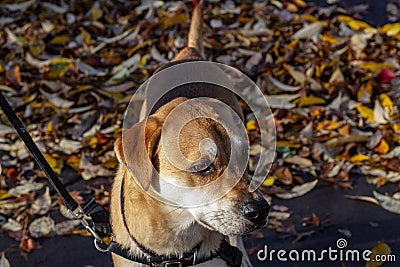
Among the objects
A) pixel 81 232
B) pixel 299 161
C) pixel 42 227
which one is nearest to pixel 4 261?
pixel 42 227

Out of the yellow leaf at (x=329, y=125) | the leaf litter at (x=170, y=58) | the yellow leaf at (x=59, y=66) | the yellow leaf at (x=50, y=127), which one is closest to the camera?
the leaf litter at (x=170, y=58)

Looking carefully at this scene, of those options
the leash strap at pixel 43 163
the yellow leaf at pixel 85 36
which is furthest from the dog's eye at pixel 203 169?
the yellow leaf at pixel 85 36

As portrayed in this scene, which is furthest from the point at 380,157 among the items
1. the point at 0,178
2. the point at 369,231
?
the point at 0,178

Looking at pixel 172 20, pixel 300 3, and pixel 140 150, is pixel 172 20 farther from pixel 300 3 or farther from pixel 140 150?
→ pixel 140 150

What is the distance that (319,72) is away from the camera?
15.4ft

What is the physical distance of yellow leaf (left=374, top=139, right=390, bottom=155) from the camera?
3.91 metres

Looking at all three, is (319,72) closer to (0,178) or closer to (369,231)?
(369,231)

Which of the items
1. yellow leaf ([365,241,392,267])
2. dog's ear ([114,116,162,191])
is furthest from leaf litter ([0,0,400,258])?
dog's ear ([114,116,162,191])

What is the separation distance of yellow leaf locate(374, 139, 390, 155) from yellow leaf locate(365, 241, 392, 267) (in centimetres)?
→ 71

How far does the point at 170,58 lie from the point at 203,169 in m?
2.81

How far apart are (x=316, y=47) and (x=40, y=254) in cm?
276

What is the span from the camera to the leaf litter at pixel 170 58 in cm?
385

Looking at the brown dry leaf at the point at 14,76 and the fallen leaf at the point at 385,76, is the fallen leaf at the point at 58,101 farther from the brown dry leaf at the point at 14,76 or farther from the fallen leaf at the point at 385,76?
the fallen leaf at the point at 385,76

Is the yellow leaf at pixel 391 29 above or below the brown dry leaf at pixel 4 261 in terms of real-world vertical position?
above
